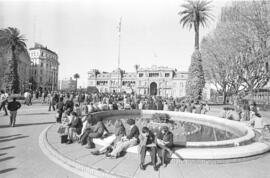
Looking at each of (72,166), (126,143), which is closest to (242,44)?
(126,143)

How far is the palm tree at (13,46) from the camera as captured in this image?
96.3ft

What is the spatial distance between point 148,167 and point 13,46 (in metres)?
35.5

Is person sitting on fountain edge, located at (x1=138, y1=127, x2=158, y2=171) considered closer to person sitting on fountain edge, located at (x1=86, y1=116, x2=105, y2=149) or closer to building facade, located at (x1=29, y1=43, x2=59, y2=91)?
person sitting on fountain edge, located at (x1=86, y1=116, x2=105, y2=149)

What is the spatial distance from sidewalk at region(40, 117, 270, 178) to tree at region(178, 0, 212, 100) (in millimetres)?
22902

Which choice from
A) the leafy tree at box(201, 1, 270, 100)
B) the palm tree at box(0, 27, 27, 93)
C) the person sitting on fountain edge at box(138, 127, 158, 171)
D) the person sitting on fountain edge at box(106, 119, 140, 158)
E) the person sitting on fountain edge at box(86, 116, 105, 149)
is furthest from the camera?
the palm tree at box(0, 27, 27, 93)

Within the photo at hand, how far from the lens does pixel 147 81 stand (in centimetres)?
8825

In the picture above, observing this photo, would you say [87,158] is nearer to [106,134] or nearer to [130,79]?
[106,134]

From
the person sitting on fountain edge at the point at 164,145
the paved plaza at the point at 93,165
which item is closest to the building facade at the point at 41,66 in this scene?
the paved plaza at the point at 93,165

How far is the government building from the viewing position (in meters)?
81.9

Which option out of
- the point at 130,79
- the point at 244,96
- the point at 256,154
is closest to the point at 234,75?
the point at 244,96

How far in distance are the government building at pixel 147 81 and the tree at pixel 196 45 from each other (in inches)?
1878

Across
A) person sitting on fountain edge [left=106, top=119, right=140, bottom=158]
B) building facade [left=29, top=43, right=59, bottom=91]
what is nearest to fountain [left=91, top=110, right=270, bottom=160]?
person sitting on fountain edge [left=106, top=119, right=140, bottom=158]

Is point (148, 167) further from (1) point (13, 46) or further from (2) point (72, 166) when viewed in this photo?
(1) point (13, 46)

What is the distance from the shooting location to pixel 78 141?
22.8 feet
